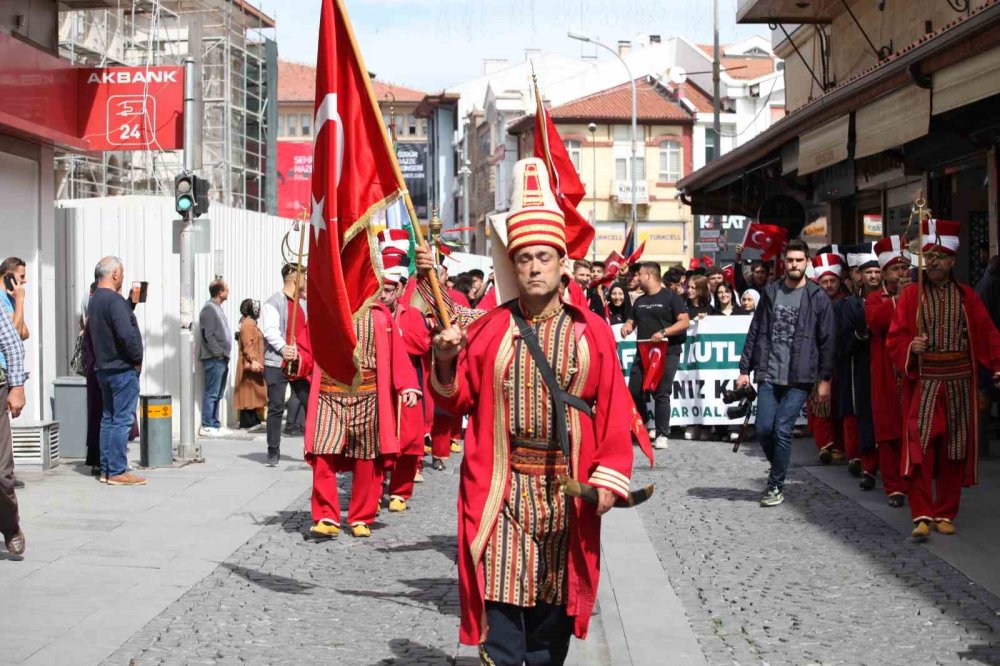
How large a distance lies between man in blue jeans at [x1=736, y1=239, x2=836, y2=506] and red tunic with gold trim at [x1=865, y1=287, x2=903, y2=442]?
0.56 metres

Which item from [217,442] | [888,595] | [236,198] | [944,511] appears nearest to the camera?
[888,595]

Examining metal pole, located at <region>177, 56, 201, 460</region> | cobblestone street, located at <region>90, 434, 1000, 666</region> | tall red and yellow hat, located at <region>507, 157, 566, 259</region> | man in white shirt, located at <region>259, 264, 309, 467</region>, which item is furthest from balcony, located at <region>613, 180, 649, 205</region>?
tall red and yellow hat, located at <region>507, 157, 566, 259</region>

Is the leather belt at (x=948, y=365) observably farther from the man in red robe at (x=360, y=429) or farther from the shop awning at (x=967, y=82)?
the man in red robe at (x=360, y=429)

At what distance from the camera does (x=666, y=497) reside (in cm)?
1159

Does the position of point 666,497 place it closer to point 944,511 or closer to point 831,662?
point 944,511

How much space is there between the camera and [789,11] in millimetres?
21703

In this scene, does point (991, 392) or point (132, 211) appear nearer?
point (991, 392)

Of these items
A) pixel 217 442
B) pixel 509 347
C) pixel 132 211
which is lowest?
pixel 217 442

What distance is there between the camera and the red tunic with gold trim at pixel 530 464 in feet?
16.3

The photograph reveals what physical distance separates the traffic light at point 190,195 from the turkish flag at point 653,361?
16.9 feet

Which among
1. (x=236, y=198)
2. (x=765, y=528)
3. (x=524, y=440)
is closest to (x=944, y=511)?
(x=765, y=528)

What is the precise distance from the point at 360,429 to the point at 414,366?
7.13 feet

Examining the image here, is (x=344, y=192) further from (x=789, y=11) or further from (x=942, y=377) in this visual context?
(x=789, y=11)

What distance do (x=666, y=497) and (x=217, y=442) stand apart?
22.5ft
